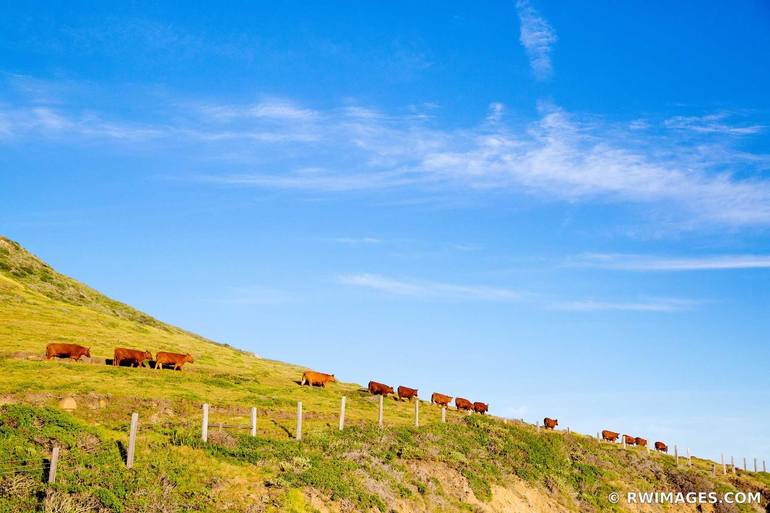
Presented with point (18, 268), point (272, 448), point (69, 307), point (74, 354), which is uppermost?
point (18, 268)

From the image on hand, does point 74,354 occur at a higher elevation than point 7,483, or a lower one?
higher

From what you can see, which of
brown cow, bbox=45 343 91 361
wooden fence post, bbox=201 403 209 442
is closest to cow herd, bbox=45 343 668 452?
brown cow, bbox=45 343 91 361

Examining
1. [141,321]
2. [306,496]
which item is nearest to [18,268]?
[141,321]

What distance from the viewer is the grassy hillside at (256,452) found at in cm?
2608

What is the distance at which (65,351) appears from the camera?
4709 centimetres

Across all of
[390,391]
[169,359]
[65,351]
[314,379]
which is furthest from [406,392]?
[65,351]

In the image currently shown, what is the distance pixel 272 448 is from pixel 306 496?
4744mm

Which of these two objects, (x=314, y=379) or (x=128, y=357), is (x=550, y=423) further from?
(x=128, y=357)

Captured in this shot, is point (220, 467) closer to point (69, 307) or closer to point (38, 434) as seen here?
point (38, 434)

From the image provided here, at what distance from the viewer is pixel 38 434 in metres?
27.6

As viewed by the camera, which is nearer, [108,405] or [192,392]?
[108,405]

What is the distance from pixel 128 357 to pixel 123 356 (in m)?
0.38

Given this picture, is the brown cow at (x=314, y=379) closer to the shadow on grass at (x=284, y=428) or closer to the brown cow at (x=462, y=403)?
the brown cow at (x=462, y=403)

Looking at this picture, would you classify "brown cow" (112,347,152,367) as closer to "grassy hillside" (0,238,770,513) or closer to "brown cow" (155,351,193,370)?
"brown cow" (155,351,193,370)
